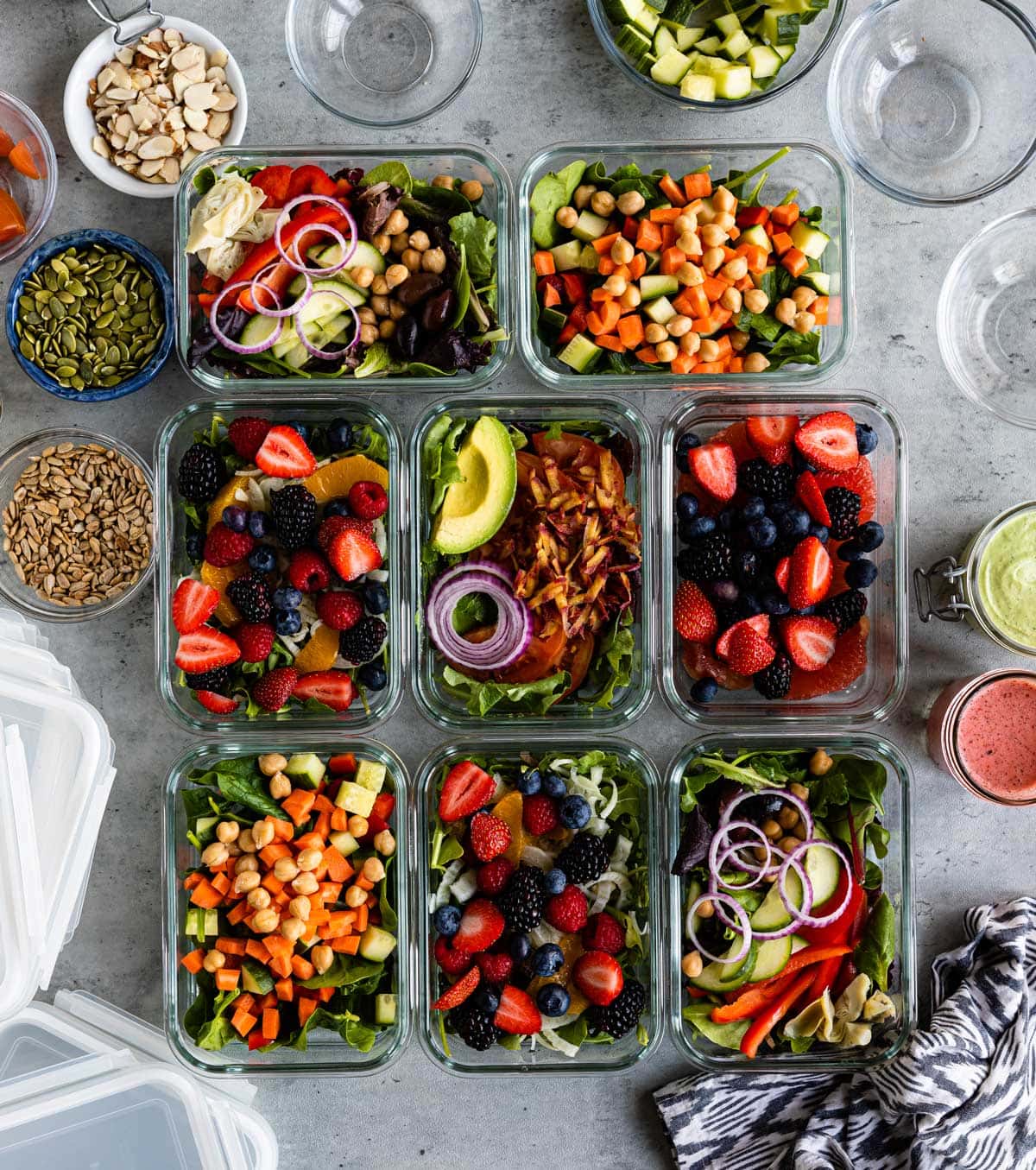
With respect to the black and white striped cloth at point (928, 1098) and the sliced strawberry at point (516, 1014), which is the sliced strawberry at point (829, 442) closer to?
the black and white striped cloth at point (928, 1098)

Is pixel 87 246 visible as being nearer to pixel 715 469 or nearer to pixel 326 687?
pixel 326 687

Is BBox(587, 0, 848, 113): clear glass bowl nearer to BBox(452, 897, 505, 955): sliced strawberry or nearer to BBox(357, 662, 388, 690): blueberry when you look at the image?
BBox(357, 662, 388, 690): blueberry

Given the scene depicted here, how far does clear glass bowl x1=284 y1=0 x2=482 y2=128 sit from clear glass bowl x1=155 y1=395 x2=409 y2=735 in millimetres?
639

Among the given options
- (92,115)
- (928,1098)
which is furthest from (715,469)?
(92,115)

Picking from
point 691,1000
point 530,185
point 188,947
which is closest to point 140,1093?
point 188,947

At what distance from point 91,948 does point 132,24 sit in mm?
1938

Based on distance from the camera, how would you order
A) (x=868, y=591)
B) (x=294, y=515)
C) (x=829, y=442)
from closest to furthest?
1. (x=294, y=515)
2. (x=829, y=442)
3. (x=868, y=591)

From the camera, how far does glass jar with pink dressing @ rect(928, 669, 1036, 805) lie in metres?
2.02

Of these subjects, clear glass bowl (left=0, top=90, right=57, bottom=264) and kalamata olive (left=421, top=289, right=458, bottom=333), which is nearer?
kalamata olive (left=421, top=289, right=458, bottom=333)

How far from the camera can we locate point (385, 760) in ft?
6.78

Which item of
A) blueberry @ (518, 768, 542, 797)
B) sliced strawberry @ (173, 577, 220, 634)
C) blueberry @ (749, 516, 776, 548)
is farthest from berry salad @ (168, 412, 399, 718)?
blueberry @ (749, 516, 776, 548)

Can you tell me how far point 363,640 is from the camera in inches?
75.7

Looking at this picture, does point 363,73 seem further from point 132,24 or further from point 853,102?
point 853,102

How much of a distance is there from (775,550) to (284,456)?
0.97 metres
